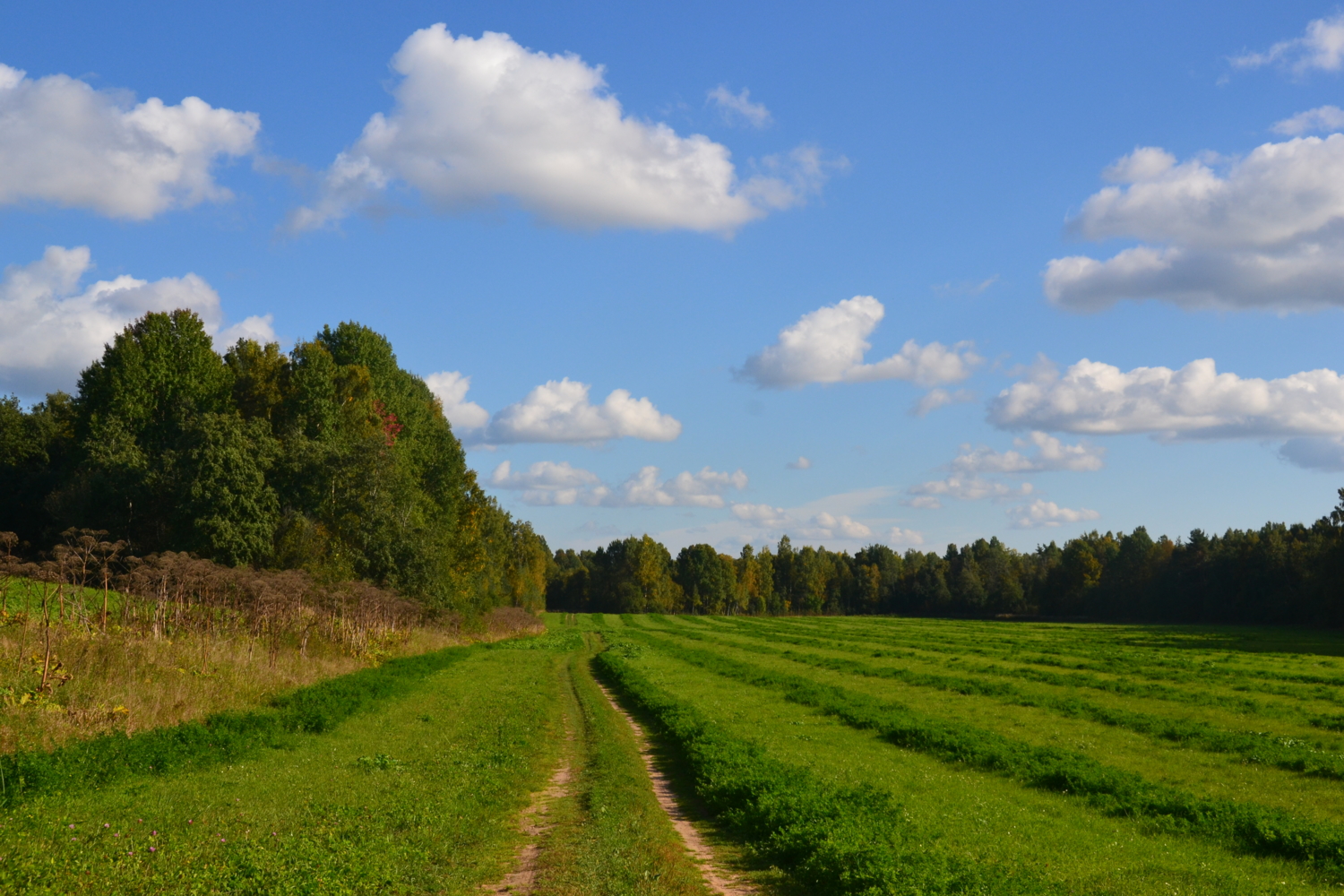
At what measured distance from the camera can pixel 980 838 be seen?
13.3 metres

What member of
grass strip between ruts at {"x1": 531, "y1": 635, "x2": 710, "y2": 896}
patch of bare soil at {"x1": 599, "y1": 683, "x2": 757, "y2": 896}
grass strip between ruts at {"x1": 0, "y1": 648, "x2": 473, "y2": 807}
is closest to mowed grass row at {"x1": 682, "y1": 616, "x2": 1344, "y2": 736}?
patch of bare soil at {"x1": 599, "y1": 683, "x2": 757, "y2": 896}

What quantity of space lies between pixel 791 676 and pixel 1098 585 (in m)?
138

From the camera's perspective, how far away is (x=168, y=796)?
1447cm

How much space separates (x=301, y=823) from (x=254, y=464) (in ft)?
137

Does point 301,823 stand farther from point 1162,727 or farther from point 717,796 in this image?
point 1162,727

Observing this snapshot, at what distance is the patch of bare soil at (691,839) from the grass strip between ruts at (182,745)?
906 cm

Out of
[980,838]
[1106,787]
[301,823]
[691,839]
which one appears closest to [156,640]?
[301,823]

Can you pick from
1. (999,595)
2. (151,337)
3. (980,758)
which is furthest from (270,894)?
(999,595)

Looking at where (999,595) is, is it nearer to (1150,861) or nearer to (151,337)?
(151,337)

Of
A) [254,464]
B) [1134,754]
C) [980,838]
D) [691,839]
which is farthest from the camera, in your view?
[254,464]

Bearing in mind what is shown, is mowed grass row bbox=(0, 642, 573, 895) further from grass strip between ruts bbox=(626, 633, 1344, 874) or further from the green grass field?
grass strip between ruts bbox=(626, 633, 1344, 874)

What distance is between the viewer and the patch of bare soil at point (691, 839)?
11.9 m

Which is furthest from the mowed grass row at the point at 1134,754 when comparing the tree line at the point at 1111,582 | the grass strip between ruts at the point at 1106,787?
the tree line at the point at 1111,582

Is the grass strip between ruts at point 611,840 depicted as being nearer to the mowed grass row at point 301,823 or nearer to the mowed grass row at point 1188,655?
the mowed grass row at point 301,823
